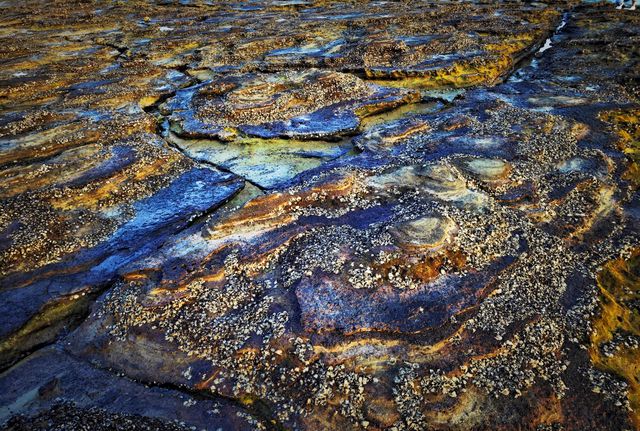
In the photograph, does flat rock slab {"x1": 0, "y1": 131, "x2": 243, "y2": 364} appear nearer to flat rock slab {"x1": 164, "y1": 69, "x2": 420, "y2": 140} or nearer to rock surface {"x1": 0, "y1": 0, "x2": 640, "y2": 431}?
rock surface {"x1": 0, "y1": 0, "x2": 640, "y2": 431}

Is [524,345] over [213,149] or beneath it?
beneath

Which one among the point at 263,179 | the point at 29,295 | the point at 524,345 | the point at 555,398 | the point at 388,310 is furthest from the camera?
the point at 263,179

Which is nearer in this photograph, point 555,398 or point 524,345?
point 555,398

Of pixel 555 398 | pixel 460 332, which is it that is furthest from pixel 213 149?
pixel 555 398

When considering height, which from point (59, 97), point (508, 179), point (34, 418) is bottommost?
point (34, 418)

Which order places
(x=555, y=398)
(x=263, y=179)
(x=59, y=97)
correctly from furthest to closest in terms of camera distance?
1. (x=59, y=97)
2. (x=263, y=179)
3. (x=555, y=398)

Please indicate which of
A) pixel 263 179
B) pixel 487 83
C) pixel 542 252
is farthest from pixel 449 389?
pixel 487 83

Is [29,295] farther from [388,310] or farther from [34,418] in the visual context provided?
[388,310]

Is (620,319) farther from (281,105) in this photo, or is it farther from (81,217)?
(281,105)

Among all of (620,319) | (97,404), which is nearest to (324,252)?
(97,404)
